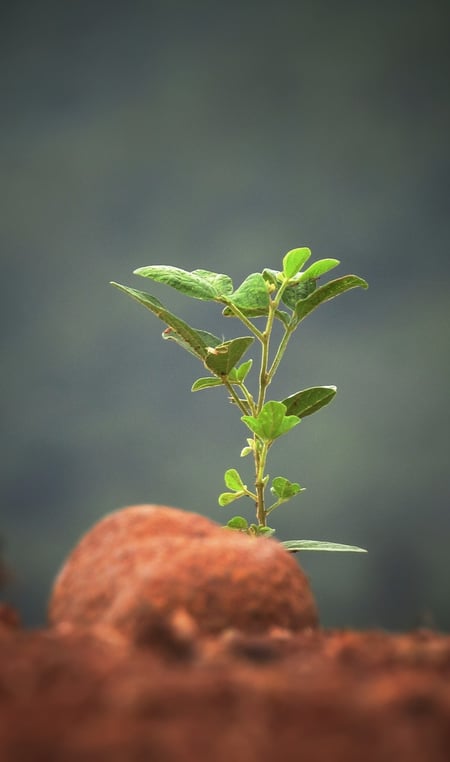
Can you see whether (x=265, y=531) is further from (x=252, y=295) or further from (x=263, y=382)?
(x=252, y=295)

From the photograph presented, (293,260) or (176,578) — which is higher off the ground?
(293,260)

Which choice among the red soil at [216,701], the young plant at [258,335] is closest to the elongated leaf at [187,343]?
the young plant at [258,335]

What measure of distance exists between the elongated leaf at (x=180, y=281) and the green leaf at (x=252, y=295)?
4.5 inches

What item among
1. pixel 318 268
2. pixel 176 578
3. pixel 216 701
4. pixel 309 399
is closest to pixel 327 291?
pixel 318 268

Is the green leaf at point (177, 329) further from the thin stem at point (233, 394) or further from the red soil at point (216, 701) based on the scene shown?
the red soil at point (216, 701)

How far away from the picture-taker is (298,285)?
228cm

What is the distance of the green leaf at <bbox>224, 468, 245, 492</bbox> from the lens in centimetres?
216

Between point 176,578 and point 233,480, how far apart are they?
3.27 ft

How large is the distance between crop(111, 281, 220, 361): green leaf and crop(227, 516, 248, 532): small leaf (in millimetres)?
494

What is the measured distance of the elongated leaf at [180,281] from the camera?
205 centimetres

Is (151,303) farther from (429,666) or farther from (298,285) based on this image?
(429,666)

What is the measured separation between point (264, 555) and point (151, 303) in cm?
95

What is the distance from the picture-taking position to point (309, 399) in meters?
2.22

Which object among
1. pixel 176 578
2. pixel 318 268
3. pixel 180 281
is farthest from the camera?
pixel 318 268
